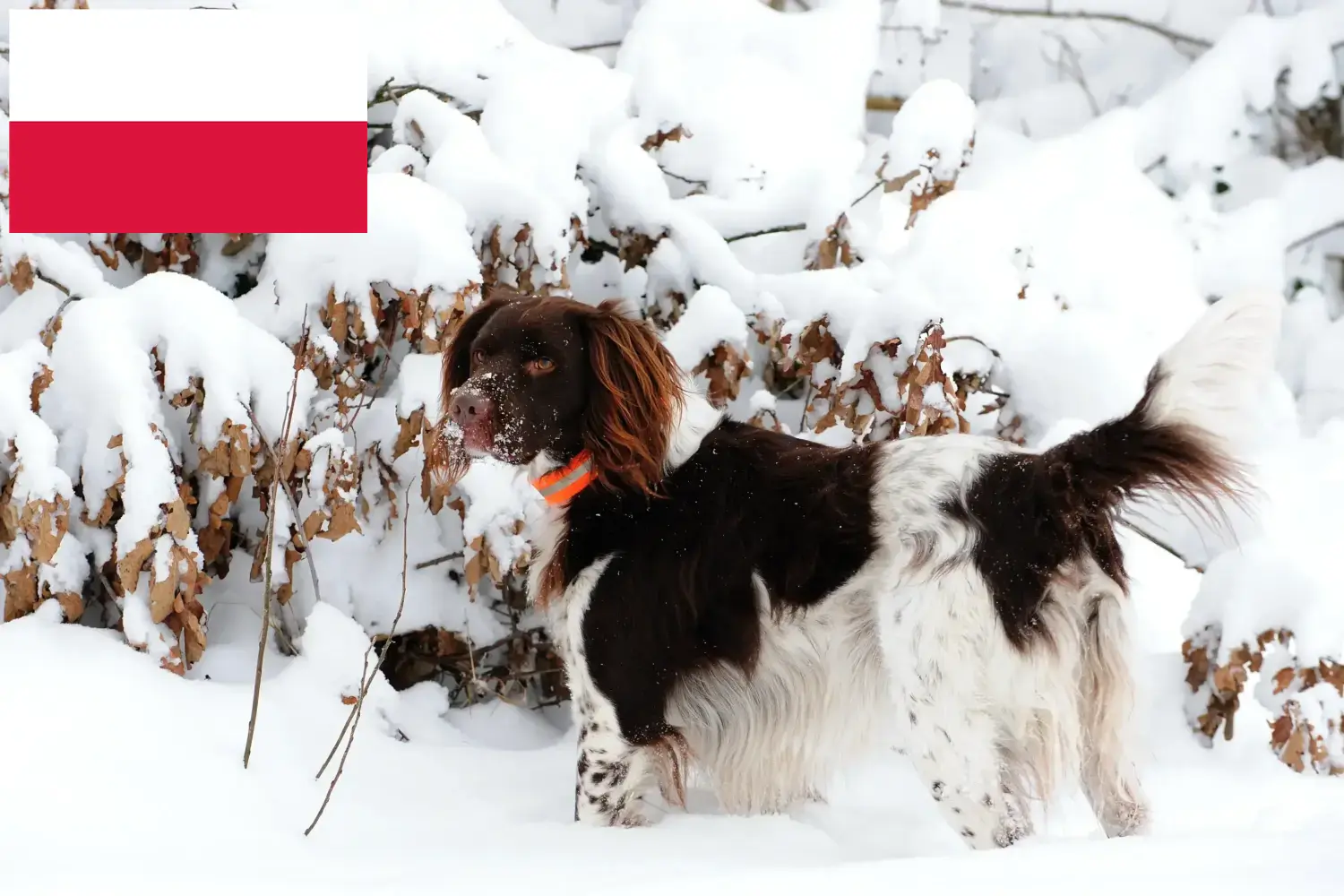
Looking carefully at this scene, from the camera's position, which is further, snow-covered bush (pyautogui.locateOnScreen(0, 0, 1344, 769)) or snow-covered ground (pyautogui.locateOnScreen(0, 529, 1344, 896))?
snow-covered bush (pyautogui.locateOnScreen(0, 0, 1344, 769))

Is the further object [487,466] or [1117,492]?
[487,466]

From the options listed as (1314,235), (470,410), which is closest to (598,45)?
(470,410)

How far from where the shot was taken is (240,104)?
3.95 m

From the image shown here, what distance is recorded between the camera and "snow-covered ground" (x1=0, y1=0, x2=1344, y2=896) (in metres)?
2.61

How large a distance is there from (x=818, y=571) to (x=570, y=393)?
2.30ft

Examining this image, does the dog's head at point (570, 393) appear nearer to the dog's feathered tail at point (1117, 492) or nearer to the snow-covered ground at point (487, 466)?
the snow-covered ground at point (487, 466)

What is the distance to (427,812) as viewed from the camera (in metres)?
3.00

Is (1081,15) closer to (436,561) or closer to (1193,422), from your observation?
(436,561)

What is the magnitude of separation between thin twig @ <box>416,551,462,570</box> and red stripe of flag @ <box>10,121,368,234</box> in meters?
1.00

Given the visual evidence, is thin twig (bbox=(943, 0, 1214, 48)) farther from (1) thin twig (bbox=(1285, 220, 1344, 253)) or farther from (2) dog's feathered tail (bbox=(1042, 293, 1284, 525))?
(2) dog's feathered tail (bbox=(1042, 293, 1284, 525))

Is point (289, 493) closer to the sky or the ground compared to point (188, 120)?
closer to the ground

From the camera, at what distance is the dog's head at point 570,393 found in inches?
114

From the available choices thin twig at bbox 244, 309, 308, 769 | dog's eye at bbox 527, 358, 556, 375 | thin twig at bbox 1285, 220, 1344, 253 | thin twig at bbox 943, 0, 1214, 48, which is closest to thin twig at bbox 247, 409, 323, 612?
thin twig at bbox 244, 309, 308, 769

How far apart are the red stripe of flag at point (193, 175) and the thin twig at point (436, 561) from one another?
1.00m
